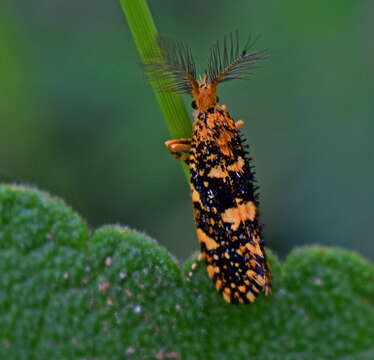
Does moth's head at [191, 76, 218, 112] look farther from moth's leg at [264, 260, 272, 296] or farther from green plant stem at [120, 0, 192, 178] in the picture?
moth's leg at [264, 260, 272, 296]

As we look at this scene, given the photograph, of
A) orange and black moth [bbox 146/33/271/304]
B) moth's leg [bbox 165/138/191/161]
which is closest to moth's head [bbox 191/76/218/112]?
orange and black moth [bbox 146/33/271/304]

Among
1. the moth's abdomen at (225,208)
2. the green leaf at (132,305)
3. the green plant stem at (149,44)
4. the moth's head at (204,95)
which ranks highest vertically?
the moth's head at (204,95)

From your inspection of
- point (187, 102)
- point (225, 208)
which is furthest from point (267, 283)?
point (187, 102)

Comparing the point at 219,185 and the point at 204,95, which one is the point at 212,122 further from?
the point at 219,185

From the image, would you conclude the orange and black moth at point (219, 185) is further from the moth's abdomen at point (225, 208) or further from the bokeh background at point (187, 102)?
the bokeh background at point (187, 102)

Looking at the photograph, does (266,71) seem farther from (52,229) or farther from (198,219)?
(52,229)

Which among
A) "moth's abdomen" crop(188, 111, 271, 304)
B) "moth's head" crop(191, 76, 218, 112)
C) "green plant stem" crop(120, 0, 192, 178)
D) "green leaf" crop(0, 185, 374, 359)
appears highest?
"moth's head" crop(191, 76, 218, 112)

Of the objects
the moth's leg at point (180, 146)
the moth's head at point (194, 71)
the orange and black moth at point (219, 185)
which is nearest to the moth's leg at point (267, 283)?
the orange and black moth at point (219, 185)
